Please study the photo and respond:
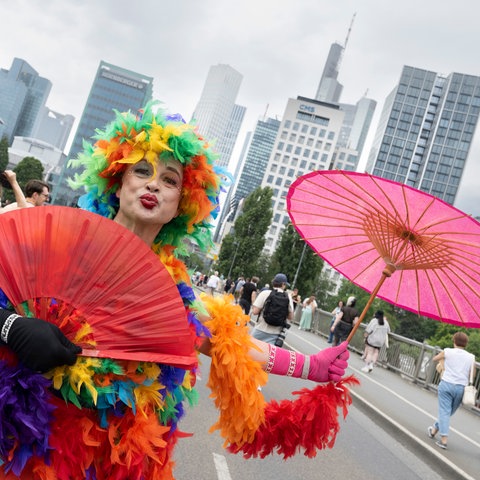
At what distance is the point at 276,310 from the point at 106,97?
139296mm

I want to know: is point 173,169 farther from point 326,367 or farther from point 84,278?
point 326,367

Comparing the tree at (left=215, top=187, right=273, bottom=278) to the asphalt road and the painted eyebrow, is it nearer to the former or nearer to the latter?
the asphalt road

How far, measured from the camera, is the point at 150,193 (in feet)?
6.25

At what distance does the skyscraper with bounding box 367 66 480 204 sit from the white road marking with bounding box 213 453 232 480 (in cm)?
13868

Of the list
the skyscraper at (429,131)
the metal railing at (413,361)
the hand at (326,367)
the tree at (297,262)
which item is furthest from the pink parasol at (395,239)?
the skyscraper at (429,131)

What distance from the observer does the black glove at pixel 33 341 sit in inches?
54.0

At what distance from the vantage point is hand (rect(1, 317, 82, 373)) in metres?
1.37

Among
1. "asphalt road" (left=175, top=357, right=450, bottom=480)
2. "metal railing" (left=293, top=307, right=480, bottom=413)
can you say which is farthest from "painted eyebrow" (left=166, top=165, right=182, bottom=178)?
"metal railing" (left=293, top=307, right=480, bottom=413)

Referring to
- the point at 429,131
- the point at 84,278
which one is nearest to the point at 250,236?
the point at 84,278

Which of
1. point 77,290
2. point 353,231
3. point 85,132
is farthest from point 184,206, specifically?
point 85,132

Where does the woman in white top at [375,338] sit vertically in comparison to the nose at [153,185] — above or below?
below

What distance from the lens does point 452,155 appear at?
446 feet

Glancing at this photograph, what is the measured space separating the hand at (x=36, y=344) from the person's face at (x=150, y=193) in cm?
63

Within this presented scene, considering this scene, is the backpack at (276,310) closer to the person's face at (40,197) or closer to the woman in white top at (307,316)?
the person's face at (40,197)
